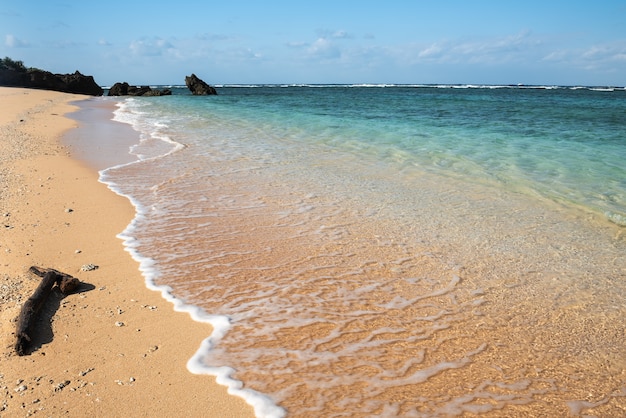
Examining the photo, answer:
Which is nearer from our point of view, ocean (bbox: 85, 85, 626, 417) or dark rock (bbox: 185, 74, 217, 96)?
ocean (bbox: 85, 85, 626, 417)

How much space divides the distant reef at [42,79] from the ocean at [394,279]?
5821 cm

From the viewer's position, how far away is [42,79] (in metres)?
57.8

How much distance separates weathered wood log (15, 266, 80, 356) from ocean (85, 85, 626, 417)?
750 mm

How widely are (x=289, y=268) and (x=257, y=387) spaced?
75.7 inches

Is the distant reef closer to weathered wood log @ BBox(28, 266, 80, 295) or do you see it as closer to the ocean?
the ocean

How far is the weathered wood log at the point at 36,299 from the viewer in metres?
3.19

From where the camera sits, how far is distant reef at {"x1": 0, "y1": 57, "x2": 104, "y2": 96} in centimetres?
5575

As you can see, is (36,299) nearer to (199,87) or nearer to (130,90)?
(199,87)

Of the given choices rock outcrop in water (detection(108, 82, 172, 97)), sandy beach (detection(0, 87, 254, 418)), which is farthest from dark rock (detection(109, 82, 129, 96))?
sandy beach (detection(0, 87, 254, 418))

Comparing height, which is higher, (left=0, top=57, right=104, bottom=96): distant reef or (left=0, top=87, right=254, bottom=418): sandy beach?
(left=0, top=57, right=104, bottom=96): distant reef

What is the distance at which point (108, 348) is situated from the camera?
10.8 feet

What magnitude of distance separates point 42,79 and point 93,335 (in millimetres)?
65688

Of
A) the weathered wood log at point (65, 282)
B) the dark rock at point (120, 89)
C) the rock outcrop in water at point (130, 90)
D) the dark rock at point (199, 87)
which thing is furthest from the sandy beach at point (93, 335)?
the dark rock at point (120, 89)

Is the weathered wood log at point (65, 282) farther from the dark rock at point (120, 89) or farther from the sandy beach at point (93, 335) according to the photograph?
the dark rock at point (120, 89)
